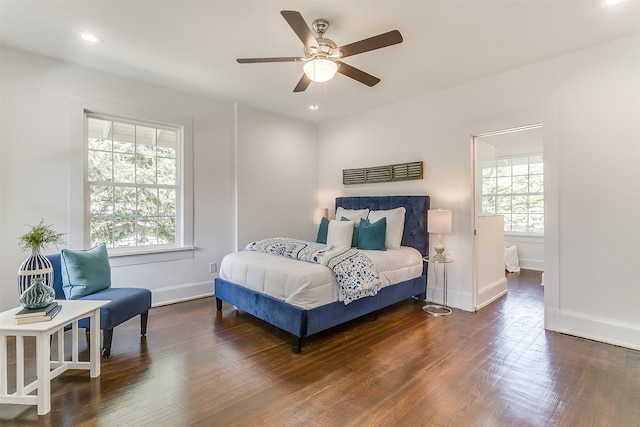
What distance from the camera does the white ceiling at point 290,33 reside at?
2277 mm

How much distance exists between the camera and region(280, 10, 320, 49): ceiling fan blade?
182 cm

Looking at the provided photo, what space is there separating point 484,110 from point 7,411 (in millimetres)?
4884

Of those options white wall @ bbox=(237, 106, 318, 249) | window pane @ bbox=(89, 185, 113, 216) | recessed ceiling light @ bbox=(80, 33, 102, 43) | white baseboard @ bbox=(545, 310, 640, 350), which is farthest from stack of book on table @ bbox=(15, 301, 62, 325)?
white baseboard @ bbox=(545, 310, 640, 350)

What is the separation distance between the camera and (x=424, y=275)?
3.99 metres

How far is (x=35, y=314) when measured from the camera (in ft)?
6.10

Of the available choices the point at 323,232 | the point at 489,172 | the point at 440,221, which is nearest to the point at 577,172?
the point at 440,221

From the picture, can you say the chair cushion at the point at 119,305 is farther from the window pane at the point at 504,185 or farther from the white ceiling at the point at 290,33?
the window pane at the point at 504,185

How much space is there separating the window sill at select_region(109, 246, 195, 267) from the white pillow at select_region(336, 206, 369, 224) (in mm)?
2224

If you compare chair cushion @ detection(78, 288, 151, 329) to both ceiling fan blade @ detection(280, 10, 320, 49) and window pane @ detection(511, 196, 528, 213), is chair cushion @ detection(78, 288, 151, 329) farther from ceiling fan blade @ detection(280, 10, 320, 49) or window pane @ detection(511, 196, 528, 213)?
window pane @ detection(511, 196, 528, 213)

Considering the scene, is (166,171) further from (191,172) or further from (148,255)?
(148,255)

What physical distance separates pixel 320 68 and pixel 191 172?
2551 mm

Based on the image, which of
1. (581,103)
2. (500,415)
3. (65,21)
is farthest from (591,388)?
(65,21)

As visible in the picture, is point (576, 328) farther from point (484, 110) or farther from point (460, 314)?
point (484, 110)

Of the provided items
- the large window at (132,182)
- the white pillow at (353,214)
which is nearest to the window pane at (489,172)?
the white pillow at (353,214)
